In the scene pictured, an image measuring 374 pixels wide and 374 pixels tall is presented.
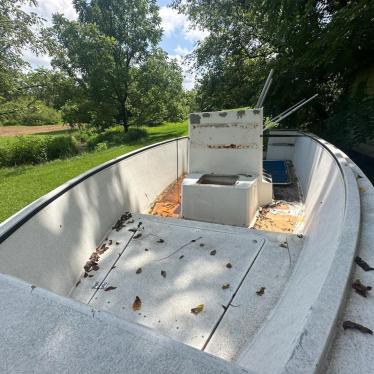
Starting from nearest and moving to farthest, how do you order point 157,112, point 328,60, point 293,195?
point 293,195 → point 328,60 → point 157,112

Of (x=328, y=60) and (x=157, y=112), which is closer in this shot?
(x=328, y=60)

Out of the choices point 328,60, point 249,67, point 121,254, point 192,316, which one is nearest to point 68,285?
point 121,254


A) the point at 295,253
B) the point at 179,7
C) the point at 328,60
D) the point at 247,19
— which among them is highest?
the point at 179,7

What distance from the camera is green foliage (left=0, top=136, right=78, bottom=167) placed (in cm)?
1100

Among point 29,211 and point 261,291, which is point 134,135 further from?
point 261,291

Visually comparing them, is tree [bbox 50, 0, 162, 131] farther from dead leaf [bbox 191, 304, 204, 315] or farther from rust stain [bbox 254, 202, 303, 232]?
dead leaf [bbox 191, 304, 204, 315]

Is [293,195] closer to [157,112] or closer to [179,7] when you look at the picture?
[179,7]

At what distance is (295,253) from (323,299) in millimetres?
1544

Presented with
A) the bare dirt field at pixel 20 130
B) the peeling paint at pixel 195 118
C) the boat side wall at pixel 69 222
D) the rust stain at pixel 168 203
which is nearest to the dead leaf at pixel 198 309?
the boat side wall at pixel 69 222

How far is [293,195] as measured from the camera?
181 inches

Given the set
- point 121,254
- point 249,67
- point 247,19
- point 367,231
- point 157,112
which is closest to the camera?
point 367,231

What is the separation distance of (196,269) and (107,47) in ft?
53.2

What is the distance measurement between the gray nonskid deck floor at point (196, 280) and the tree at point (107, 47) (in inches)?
586

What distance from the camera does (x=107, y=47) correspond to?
48.7ft
